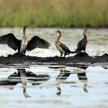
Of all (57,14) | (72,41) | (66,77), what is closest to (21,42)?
(66,77)

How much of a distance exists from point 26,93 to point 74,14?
18889mm

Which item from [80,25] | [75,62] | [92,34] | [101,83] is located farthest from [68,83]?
[80,25]

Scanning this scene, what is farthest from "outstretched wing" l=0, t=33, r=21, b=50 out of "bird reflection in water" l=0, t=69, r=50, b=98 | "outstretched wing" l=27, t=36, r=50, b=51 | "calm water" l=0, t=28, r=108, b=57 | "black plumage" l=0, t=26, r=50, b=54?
"bird reflection in water" l=0, t=69, r=50, b=98

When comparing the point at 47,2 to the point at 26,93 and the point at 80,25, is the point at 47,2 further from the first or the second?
the point at 26,93

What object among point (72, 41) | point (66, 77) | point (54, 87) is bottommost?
point (54, 87)

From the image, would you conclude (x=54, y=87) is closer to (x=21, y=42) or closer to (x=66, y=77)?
(x=66, y=77)

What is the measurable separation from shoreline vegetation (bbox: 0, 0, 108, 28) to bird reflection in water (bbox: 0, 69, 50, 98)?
15.7 m

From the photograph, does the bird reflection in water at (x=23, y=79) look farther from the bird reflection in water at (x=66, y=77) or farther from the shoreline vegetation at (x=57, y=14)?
the shoreline vegetation at (x=57, y=14)

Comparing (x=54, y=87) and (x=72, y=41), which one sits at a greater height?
(x=72, y=41)

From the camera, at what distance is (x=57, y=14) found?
1152 inches

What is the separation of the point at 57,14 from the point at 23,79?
17.0 meters

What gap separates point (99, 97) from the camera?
33.8 ft

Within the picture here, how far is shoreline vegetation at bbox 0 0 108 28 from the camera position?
2897 cm

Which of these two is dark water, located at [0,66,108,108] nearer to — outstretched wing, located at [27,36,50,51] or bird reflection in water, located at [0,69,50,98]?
bird reflection in water, located at [0,69,50,98]
